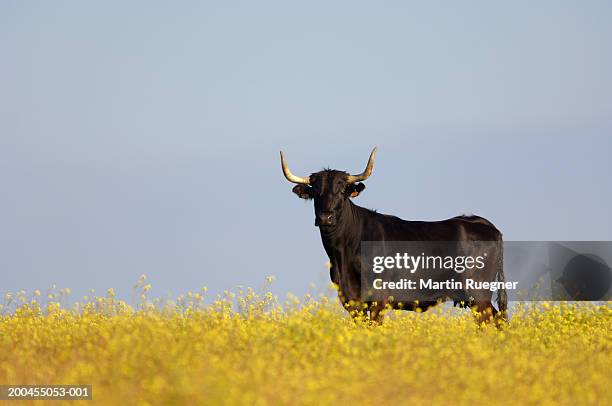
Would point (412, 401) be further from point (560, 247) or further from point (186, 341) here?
point (560, 247)

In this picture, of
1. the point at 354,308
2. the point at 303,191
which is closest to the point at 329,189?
the point at 303,191

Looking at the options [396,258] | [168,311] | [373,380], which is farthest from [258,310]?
[373,380]

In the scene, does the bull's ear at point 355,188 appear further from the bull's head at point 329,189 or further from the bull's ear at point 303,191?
the bull's ear at point 303,191

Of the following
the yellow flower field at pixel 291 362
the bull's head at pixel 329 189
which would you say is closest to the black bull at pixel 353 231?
the bull's head at pixel 329 189

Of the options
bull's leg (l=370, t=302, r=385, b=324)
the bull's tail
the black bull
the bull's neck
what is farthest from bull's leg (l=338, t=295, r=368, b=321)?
the bull's tail

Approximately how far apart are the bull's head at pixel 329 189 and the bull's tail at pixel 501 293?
329cm

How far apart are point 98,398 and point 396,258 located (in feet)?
26.8

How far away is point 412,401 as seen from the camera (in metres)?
7.25

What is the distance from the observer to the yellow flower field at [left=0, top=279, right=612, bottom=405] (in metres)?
7.32

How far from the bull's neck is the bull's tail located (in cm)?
329

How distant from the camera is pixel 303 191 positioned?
14.7 metres

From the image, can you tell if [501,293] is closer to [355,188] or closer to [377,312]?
[377,312]

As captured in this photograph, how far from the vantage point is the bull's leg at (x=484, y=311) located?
15.8m

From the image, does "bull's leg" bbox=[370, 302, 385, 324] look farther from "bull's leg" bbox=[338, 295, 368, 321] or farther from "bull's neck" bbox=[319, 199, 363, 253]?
"bull's neck" bbox=[319, 199, 363, 253]
